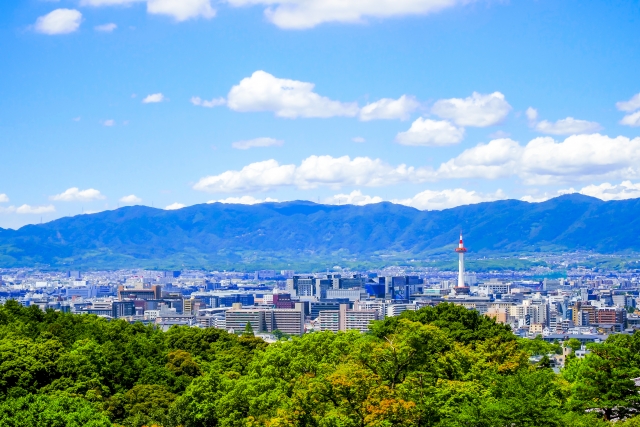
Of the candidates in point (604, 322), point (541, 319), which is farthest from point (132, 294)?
point (604, 322)

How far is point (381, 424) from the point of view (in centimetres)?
1753

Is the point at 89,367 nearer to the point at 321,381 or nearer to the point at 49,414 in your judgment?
the point at 49,414

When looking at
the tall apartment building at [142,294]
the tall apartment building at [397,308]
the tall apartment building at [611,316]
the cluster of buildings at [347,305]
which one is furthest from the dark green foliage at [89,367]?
the tall apartment building at [142,294]

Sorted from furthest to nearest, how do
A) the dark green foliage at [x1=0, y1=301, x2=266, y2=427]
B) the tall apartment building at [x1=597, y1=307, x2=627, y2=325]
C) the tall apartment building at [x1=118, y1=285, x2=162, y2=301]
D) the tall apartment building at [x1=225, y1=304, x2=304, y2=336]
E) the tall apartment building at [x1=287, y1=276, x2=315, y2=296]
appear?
the tall apartment building at [x1=287, y1=276, x2=315, y2=296] < the tall apartment building at [x1=118, y1=285, x2=162, y2=301] < the tall apartment building at [x1=225, y1=304, x2=304, y2=336] < the tall apartment building at [x1=597, y1=307, x2=627, y2=325] < the dark green foliage at [x1=0, y1=301, x2=266, y2=427]

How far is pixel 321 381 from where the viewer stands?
63.0ft

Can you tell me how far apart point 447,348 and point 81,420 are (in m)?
9.30

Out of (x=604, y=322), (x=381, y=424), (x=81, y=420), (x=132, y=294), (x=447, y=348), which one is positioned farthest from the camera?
(x=132, y=294)

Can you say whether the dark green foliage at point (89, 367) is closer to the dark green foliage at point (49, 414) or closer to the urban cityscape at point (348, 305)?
the dark green foliage at point (49, 414)

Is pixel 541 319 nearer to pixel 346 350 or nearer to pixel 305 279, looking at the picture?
pixel 305 279

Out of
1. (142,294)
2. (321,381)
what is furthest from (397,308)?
(321,381)

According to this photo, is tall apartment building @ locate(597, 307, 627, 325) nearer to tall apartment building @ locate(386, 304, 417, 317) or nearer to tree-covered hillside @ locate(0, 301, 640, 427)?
tall apartment building @ locate(386, 304, 417, 317)

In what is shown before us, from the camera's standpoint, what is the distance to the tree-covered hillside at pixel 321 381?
18.5 m

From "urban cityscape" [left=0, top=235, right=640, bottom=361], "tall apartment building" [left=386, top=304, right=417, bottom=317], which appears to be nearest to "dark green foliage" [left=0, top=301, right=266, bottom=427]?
"urban cityscape" [left=0, top=235, right=640, bottom=361]

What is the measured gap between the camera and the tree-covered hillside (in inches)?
728
